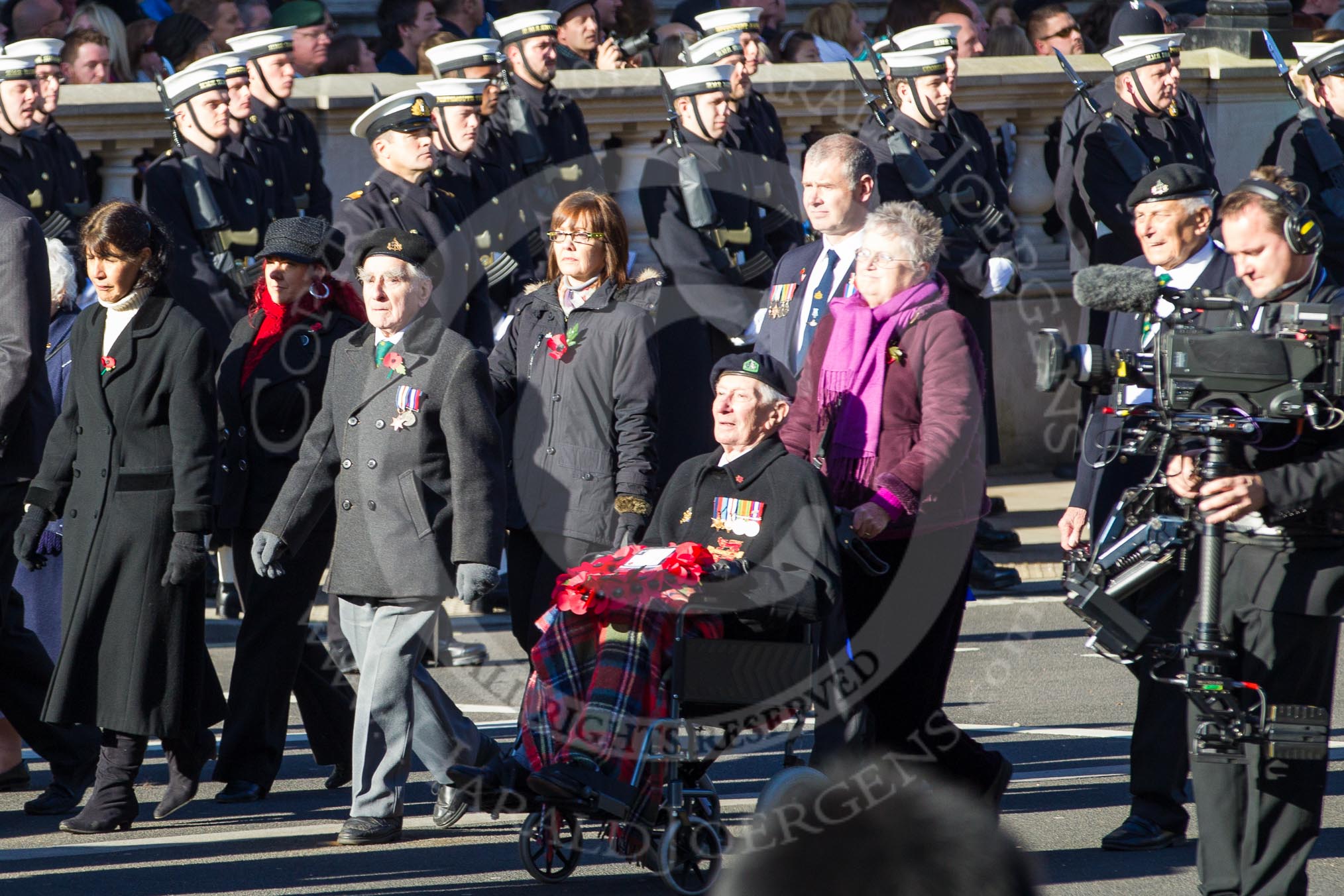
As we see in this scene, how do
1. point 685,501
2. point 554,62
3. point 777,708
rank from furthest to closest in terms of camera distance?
point 554,62, point 685,501, point 777,708

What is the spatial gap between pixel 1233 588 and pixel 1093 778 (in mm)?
1929

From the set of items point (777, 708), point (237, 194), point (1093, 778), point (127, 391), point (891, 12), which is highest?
point (891, 12)

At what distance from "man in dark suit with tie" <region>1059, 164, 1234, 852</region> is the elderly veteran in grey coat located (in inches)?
67.8

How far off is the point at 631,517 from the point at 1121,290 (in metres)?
2.04

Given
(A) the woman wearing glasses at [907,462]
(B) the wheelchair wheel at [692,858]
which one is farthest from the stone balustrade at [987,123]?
(B) the wheelchair wheel at [692,858]

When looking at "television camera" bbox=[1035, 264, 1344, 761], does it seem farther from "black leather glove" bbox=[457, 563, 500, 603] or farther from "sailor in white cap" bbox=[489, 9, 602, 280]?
"sailor in white cap" bbox=[489, 9, 602, 280]

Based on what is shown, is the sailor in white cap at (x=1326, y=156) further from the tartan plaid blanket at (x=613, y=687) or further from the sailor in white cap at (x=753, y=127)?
the tartan plaid blanket at (x=613, y=687)

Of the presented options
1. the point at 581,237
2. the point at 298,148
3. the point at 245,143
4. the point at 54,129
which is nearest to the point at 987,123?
the point at 298,148

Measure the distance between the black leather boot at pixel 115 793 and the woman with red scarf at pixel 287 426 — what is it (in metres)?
0.45

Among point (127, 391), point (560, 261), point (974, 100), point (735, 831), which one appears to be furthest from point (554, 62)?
point (735, 831)

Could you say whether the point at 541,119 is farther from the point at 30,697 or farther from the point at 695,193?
the point at 30,697

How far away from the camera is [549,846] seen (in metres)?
5.63

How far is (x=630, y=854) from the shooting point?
18.4 ft

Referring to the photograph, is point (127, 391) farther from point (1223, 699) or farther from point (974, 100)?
point (974, 100)
